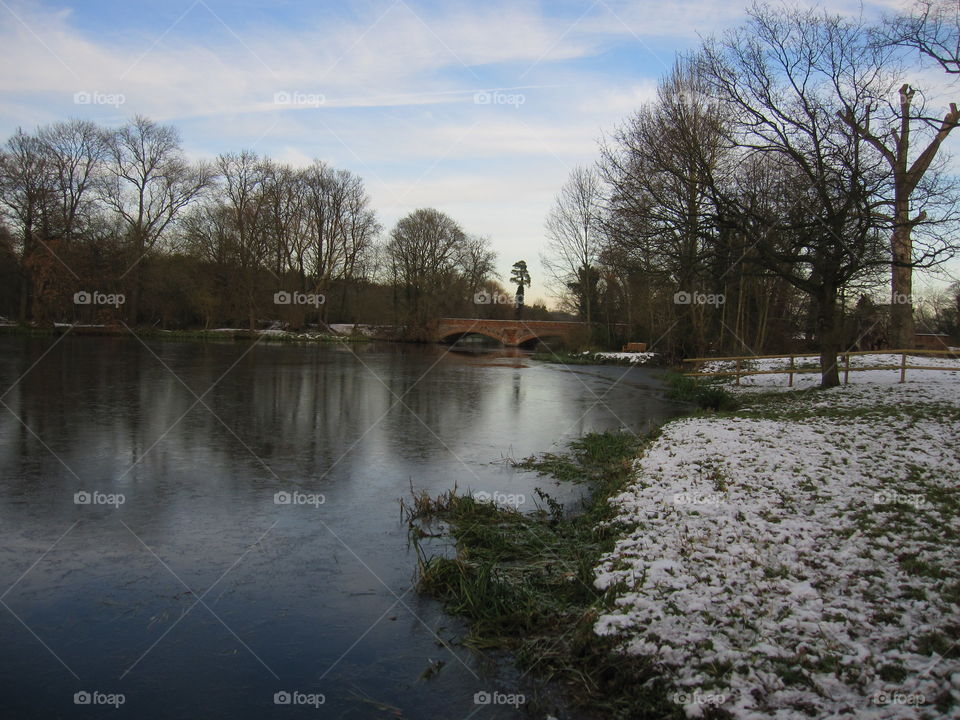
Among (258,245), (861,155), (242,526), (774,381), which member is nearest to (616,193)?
(861,155)

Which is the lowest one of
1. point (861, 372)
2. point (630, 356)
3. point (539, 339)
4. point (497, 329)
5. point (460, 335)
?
point (861, 372)

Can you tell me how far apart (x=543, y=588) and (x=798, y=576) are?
2098 millimetres

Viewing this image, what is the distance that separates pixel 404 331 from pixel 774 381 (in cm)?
4240

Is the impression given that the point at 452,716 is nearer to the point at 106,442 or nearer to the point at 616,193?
the point at 106,442

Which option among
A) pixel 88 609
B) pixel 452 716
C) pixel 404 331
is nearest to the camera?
pixel 452 716

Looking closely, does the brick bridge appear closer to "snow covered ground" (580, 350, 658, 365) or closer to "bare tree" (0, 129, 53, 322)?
"snow covered ground" (580, 350, 658, 365)

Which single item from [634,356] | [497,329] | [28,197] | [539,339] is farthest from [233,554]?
[539,339]

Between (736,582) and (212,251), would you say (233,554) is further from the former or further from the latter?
(212,251)

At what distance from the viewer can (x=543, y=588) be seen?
593 cm

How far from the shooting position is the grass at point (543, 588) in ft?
14.3

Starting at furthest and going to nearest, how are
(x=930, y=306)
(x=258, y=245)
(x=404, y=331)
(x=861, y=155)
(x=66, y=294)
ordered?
(x=930, y=306), (x=404, y=331), (x=258, y=245), (x=66, y=294), (x=861, y=155)

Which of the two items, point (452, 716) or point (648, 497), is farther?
point (648, 497)

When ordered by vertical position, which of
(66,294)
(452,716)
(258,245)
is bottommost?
(452,716)

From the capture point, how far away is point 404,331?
6184 cm
